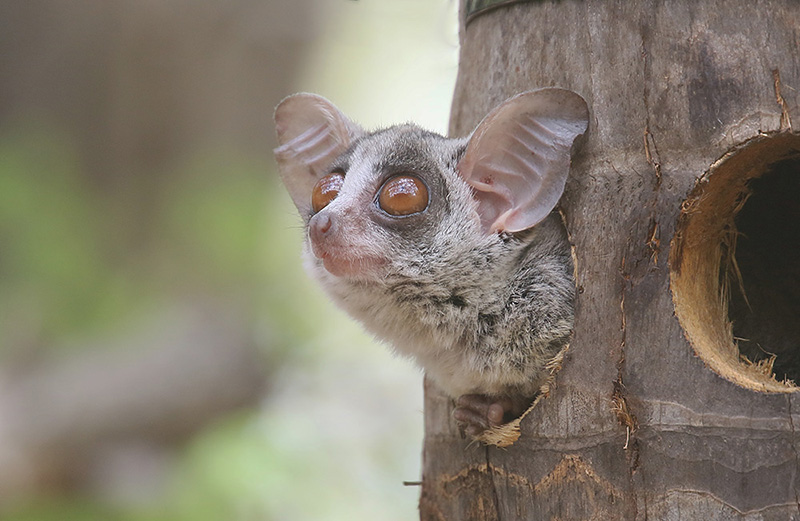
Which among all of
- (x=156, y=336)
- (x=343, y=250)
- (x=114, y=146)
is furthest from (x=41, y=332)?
(x=343, y=250)

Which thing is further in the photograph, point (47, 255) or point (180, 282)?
point (180, 282)

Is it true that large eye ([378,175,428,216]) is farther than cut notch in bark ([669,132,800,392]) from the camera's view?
Yes

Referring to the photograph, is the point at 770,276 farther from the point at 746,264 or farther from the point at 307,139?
the point at 307,139

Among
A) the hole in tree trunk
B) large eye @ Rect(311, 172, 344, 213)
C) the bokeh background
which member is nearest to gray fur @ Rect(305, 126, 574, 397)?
large eye @ Rect(311, 172, 344, 213)

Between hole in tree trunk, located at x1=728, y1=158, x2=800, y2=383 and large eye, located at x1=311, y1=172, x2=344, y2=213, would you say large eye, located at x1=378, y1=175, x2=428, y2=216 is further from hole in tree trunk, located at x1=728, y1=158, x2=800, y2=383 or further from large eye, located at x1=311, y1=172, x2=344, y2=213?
hole in tree trunk, located at x1=728, y1=158, x2=800, y2=383

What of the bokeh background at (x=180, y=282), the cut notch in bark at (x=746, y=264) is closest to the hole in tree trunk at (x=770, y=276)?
the cut notch in bark at (x=746, y=264)

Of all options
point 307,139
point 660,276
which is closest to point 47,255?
point 307,139

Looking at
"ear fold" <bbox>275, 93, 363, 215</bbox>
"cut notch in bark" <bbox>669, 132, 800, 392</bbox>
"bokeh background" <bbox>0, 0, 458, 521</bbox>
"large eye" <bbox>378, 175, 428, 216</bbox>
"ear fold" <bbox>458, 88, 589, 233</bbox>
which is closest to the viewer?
"cut notch in bark" <bbox>669, 132, 800, 392</bbox>

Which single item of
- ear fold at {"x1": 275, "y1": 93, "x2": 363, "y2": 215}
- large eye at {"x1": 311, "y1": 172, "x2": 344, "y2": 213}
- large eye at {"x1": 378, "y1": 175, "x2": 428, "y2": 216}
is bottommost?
large eye at {"x1": 378, "y1": 175, "x2": 428, "y2": 216}
